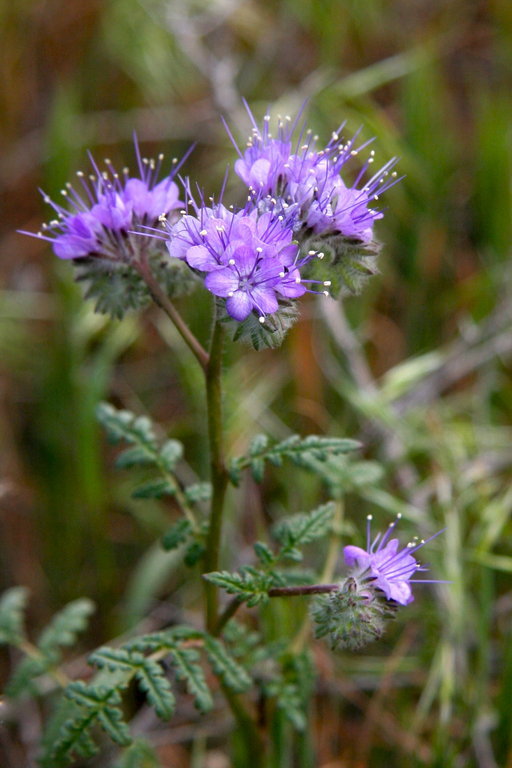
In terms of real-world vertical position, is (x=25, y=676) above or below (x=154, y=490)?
below

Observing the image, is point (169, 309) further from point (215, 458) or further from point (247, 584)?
point (247, 584)

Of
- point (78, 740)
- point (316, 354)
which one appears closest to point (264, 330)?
point (78, 740)

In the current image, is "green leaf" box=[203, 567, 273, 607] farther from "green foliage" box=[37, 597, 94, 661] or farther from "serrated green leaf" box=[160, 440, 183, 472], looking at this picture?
"green foliage" box=[37, 597, 94, 661]

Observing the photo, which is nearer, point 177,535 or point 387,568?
point 387,568

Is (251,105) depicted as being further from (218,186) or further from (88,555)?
(88,555)

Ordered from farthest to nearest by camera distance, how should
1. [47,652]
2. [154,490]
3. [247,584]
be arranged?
[47,652] < [154,490] < [247,584]

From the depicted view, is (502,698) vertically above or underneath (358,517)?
underneath

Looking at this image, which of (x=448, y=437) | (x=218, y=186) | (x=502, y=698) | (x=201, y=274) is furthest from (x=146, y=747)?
(x=218, y=186)
